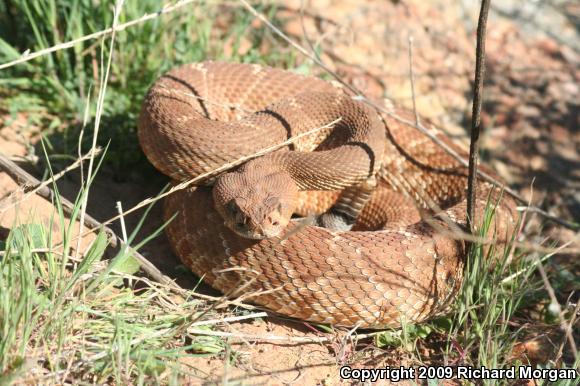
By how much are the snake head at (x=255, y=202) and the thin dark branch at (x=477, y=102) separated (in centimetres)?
128

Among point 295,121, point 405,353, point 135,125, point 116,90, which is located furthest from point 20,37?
point 405,353

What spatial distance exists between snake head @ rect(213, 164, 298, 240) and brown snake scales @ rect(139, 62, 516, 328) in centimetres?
1

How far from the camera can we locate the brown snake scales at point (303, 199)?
4.49 m

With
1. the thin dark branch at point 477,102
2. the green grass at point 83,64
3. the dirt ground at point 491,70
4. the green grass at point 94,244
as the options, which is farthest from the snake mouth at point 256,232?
the dirt ground at point 491,70

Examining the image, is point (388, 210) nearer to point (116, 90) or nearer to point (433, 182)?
point (433, 182)

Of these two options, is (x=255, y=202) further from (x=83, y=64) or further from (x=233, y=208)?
(x=83, y=64)

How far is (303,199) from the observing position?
568cm

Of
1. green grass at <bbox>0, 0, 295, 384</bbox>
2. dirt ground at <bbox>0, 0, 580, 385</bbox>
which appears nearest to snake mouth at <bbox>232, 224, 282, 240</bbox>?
green grass at <bbox>0, 0, 295, 384</bbox>

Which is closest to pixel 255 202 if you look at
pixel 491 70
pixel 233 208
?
pixel 233 208

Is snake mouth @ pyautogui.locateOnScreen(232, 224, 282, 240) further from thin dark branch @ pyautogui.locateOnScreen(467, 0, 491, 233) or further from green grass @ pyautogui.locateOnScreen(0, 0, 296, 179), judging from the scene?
green grass @ pyautogui.locateOnScreen(0, 0, 296, 179)

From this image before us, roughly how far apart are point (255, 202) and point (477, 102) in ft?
5.33
